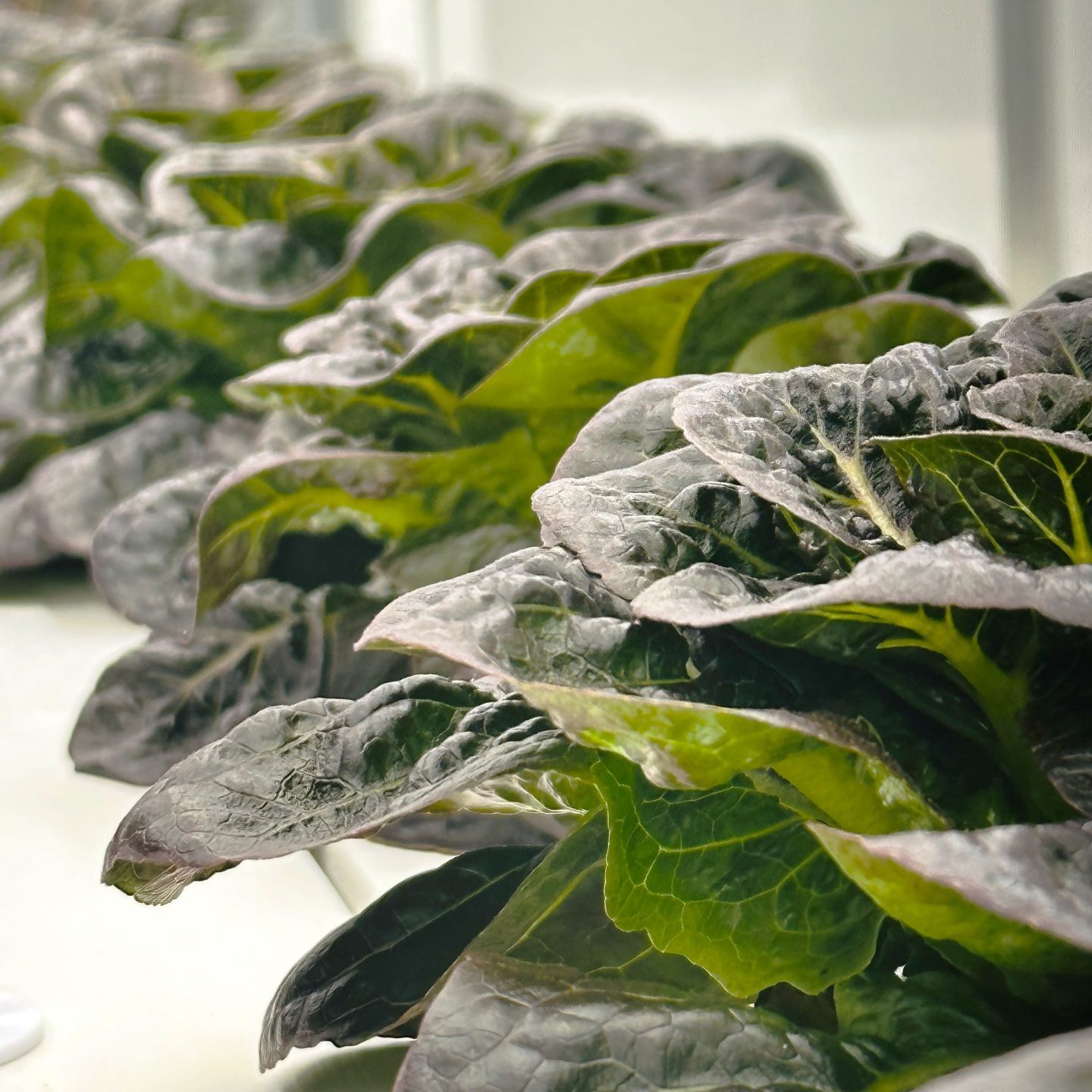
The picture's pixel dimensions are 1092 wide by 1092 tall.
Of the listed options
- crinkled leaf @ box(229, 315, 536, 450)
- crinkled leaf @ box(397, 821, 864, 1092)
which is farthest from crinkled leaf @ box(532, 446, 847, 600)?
crinkled leaf @ box(229, 315, 536, 450)

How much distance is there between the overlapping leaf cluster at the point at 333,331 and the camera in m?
0.68

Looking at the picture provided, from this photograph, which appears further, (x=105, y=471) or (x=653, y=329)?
(x=105, y=471)

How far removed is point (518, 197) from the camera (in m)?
1.11

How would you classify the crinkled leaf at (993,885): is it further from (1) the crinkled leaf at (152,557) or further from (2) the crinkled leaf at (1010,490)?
(1) the crinkled leaf at (152,557)

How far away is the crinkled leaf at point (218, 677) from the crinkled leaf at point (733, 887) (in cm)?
33

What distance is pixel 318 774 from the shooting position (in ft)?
1.49

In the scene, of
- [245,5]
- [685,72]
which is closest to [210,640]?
[685,72]

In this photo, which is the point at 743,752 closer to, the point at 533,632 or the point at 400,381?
the point at 533,632

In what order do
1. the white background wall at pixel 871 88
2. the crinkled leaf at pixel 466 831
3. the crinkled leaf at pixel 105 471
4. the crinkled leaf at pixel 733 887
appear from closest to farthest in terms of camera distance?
the crinkled leaf at pixel 733 887
the crinkled leaf at pixel 466 831
the white background wall at pixel 871 88
the crinkled leaf at pixel 105 471

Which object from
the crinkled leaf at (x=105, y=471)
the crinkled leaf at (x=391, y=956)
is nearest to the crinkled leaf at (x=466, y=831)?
the crinkled leaf at (x=391, y=956)

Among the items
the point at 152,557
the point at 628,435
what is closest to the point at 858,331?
the point at 628,435

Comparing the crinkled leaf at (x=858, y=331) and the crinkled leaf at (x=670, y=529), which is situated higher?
the crinkled leaf at (x=858, y=331)

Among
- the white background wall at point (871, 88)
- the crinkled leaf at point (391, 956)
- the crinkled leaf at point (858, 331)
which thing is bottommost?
the crinkled leaf at point (391, 956)

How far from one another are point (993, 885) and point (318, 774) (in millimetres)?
230
